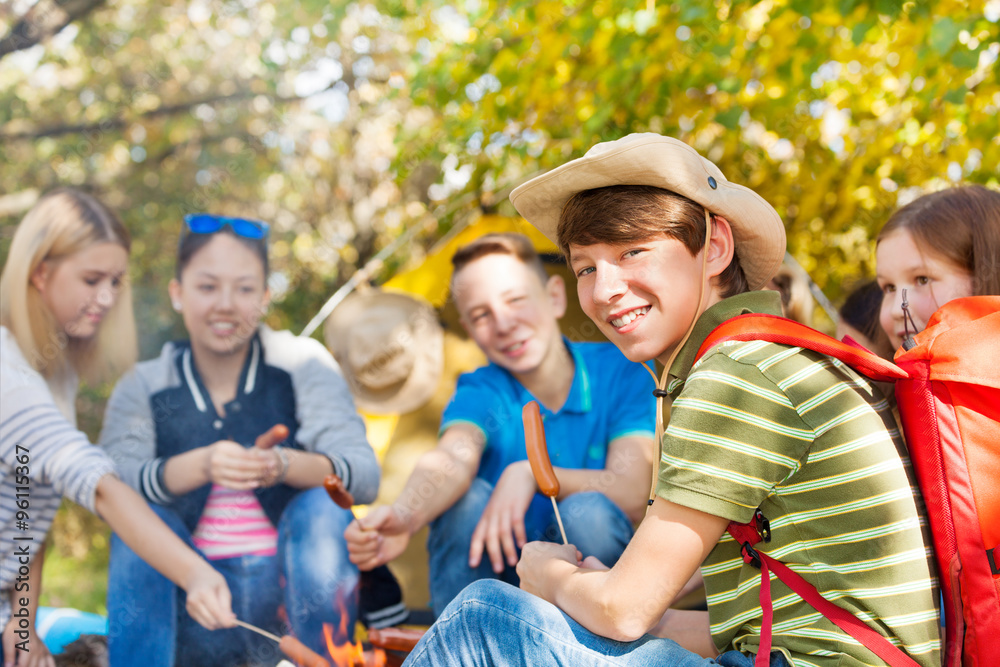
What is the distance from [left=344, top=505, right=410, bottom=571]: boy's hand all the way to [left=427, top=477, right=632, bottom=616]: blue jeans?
0.32ft

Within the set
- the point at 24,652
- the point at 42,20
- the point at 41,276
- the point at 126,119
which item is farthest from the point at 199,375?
the point at 126,119

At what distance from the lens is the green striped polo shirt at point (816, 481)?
3.76ft

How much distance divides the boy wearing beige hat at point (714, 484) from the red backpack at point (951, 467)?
22 mm

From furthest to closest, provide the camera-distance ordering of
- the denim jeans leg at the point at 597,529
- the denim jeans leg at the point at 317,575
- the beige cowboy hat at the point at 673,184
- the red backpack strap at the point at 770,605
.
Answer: the denim jeans leg at the point at 317,575, the denim jeans leg at the point at 597,529, the beige cowboy hat at the point at 673,184, the red backpack strap at the point at 770,605

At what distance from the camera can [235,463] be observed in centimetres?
223

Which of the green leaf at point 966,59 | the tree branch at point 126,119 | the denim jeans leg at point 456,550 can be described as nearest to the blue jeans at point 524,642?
the denim jeans leg at point 456,550

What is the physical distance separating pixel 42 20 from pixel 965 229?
131 inches

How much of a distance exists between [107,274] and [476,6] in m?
2.05

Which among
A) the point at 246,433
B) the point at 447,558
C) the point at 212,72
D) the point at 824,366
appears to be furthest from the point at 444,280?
the point at 212,72

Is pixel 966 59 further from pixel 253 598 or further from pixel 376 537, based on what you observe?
pixel 253 598

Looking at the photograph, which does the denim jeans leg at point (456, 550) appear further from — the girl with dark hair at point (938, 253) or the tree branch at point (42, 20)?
the tree branch at point (42, 20)

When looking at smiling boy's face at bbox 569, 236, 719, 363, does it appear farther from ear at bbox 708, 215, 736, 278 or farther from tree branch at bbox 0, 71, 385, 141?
tree branch at bbox 0, 71, 385, 141

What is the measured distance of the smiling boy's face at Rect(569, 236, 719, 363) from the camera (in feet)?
4.45

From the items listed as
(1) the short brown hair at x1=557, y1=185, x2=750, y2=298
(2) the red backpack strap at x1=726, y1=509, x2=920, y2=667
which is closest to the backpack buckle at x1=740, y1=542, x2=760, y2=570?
(2) the red backpack strap at x1=726, y1=509, x2=920, y2=667
